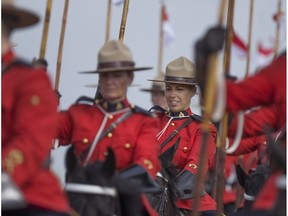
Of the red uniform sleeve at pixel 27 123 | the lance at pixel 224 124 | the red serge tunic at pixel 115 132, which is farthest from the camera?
the lance at pixel 224 124

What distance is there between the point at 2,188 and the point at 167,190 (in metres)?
3.85

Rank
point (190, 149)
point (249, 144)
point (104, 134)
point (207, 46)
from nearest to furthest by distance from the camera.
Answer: point (207, 46) → point (104, 134) → point (190, 149) → point (249, 144)

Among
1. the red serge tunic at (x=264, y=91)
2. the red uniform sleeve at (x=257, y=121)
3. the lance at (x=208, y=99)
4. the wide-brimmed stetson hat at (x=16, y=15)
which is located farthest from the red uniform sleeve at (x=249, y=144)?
the wide-brimmed stetson hat at (x=16, y=15)

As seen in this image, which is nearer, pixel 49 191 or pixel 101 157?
pixel 49 191

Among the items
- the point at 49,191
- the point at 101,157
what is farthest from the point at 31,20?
the point at 101,157

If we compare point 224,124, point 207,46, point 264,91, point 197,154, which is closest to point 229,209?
point 197,154

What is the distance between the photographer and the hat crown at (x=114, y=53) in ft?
21.8

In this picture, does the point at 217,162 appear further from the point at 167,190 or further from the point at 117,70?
the point at 117,70

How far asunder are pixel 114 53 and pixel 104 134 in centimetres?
63

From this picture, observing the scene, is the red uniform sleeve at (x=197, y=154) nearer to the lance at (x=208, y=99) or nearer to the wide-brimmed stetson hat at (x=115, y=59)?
the wide-brimmed stetson hat at (x=115, y=59)

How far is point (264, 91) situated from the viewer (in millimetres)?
5965

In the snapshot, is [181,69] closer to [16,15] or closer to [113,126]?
[113,126]

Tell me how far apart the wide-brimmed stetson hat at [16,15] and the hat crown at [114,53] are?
1.34 m

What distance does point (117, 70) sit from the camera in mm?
6520
